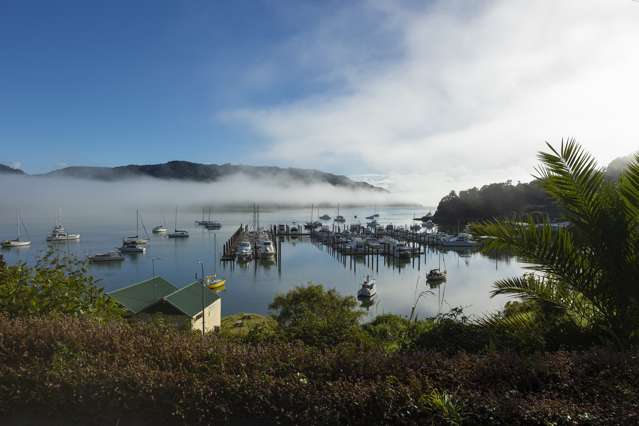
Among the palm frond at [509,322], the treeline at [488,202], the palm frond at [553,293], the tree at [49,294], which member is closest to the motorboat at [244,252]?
the tree at [49,294]

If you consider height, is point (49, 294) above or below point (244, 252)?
above

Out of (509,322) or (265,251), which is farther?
(265,251)

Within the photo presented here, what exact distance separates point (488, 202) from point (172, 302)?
10764 centimetres

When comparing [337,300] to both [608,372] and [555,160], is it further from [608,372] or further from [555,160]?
[608,372]

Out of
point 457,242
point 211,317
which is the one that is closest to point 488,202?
point 457,242

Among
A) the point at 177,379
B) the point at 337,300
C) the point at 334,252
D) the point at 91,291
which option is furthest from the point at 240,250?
the point at 177,379

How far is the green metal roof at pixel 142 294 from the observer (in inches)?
645

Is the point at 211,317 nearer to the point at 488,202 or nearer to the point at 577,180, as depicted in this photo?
the point at 577,180

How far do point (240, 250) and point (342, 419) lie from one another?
53917 millimetres

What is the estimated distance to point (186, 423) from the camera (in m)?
2.68

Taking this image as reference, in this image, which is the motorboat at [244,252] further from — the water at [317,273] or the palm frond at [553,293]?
the palm frond at [553,293]

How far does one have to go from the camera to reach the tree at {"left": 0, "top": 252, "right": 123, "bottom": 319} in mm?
5324

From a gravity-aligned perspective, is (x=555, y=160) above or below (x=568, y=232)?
above

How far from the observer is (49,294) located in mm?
5570
